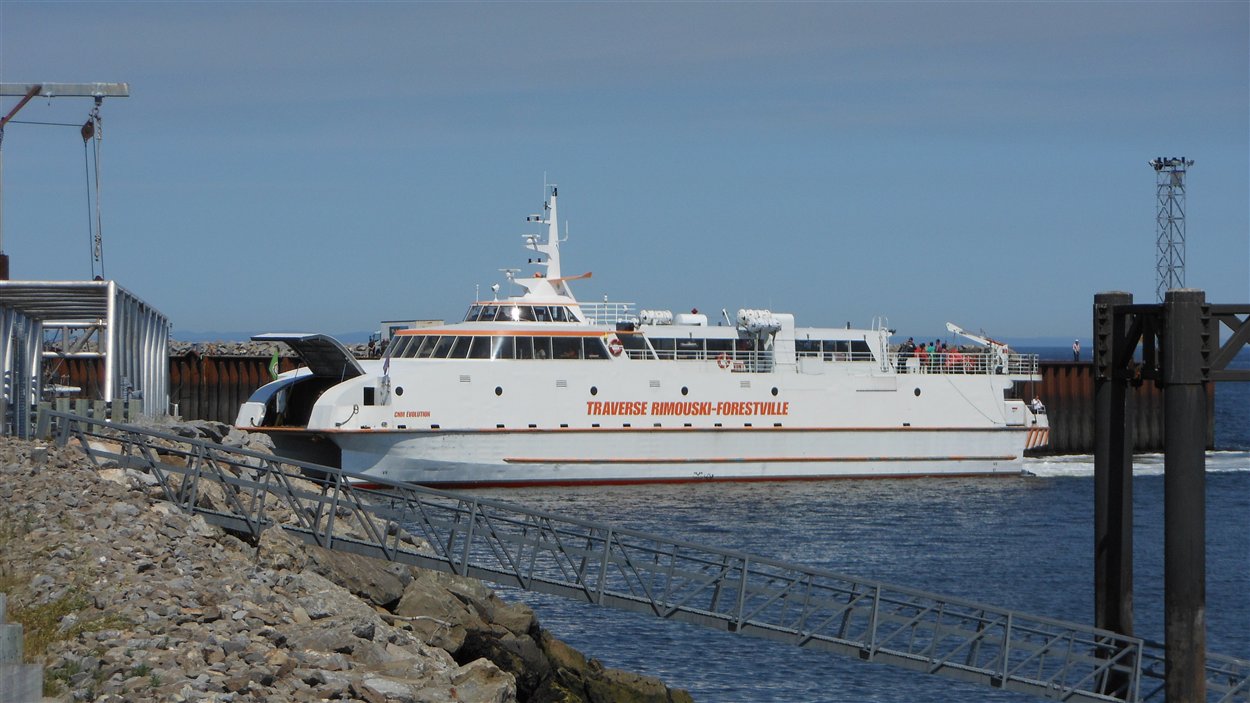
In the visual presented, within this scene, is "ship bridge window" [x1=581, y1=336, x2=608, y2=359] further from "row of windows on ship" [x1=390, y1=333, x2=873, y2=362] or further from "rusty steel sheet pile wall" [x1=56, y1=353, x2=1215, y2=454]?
"rusty steel sheet pile wall" [x1=56, y1=353, x2=1215, y2=454]

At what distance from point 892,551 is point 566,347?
11058mm

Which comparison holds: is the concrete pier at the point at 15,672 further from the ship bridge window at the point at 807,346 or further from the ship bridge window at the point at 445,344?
the ship bridge window at the point at 807,346

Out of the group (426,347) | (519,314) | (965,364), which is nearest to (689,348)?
(519,314)

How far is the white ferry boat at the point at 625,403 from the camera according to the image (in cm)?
3347

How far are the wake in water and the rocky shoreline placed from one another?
29.0 m

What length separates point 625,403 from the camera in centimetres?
3522

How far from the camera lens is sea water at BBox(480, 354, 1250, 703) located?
60.2 feet

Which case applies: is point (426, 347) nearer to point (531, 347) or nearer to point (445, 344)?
point (445, 344)

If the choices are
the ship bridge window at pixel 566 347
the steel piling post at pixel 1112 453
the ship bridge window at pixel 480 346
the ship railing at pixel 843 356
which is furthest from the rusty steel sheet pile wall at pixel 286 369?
the steel piling post at pixel 1112 453

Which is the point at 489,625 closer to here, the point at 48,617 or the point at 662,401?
the point at 48,617

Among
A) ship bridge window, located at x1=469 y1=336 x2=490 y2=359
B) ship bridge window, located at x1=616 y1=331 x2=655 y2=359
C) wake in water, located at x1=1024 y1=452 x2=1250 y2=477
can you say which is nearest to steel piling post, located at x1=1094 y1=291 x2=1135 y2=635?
ship bridge window, located at x1=469 y1=336 x2=490 y2=359

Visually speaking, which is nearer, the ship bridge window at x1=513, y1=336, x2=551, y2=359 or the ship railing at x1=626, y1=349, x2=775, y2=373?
the ship bridge window at x1=513, y1=336, x2=551, y2=359

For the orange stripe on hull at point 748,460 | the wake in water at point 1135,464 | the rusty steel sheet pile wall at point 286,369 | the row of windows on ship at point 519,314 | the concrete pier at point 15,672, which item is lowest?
the wake in water at point 1135,464

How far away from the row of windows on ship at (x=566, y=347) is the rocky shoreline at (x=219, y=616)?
18463 mm
